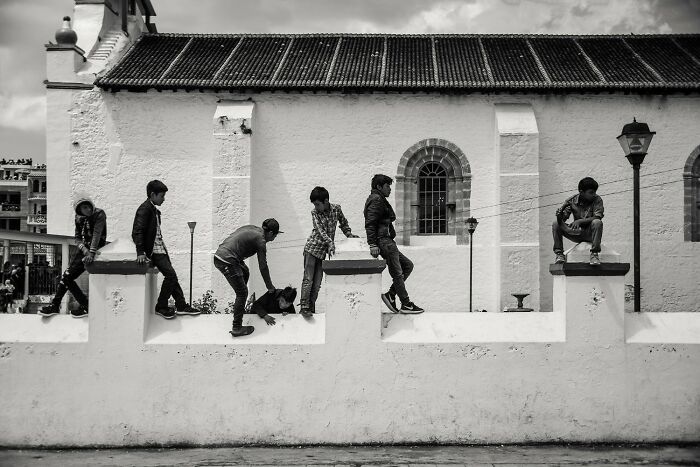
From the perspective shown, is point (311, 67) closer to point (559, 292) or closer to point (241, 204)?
point (241, 204)

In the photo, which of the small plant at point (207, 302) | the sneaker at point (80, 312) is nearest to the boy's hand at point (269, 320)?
the sneaker at point (80, 312)

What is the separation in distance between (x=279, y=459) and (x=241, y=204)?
11442 millimetres

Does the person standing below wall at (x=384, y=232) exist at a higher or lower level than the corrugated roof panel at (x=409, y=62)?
lower

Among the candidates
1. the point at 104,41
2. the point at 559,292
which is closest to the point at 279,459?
the point at 559,292

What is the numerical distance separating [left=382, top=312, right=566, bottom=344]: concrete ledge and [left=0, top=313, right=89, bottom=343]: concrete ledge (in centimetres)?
294

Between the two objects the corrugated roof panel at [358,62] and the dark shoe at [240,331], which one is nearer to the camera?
the dark shoe at [240,331]

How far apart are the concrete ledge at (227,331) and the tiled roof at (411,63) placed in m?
11.1

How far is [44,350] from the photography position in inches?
270

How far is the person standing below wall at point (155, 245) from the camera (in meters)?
7.06

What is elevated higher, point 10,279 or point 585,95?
point 585,95

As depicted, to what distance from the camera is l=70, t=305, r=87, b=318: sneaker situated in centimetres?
716

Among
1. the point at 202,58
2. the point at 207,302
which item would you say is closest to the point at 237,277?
the point at 207,302

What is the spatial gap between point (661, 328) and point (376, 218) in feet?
9.99

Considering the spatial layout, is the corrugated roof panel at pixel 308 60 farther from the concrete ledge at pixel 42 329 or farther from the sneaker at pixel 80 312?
the concrete ledge at pixel 42 329
